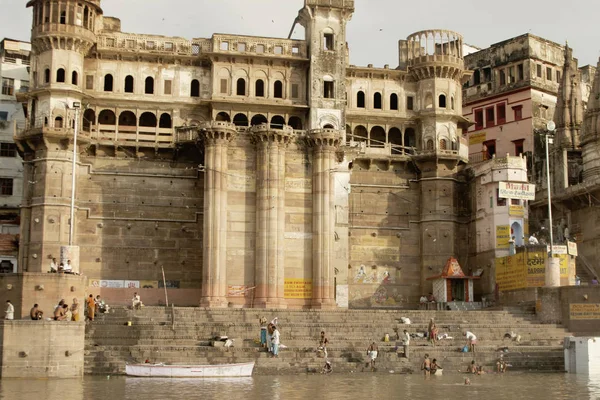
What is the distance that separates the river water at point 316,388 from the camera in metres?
28.0

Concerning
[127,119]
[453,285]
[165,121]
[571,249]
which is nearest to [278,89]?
[165,121]

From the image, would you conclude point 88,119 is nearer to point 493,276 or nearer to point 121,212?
point 121,212

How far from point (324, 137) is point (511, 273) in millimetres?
12318

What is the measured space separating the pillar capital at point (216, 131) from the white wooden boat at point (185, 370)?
58.9 feet

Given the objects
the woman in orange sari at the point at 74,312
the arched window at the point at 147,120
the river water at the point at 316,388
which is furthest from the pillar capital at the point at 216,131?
the river water at the point at 316,388

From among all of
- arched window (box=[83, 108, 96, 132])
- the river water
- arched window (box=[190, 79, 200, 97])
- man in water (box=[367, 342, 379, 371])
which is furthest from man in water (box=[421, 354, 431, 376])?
arched window (box=[83, 108, 96, 132])

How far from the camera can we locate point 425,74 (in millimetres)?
57750

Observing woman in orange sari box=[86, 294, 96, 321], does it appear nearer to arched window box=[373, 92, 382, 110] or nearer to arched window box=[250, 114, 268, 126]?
arched window box=[250, 114, 268, 126]

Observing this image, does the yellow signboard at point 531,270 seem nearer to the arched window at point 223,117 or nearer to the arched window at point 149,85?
the arched window at point 223,117

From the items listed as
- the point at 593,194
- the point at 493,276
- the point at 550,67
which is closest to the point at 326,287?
the point at 493,276

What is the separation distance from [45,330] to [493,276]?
27295 millimetres

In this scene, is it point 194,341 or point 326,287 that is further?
point 326,287

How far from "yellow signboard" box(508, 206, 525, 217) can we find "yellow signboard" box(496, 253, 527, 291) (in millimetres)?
3070

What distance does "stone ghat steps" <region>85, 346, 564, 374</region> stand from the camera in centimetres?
3634
